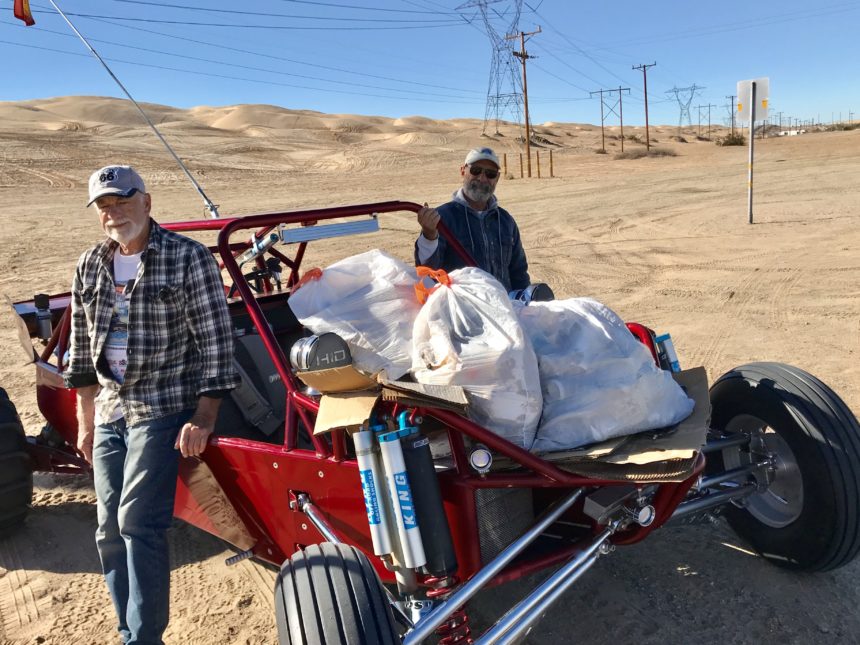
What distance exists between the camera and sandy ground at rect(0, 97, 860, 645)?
293 cm

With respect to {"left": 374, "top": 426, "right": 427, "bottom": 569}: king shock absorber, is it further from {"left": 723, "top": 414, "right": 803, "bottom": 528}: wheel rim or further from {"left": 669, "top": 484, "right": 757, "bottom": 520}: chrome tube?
{"left": 723, "top": 414, "right": 803, "bottom": 528}: wheel rim

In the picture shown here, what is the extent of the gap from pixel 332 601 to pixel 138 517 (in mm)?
1024

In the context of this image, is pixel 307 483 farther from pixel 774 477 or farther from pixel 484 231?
pixel 484 231

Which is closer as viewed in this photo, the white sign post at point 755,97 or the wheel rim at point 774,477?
the wheel rim at point 774,477

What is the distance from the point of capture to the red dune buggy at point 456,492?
2.03 meters

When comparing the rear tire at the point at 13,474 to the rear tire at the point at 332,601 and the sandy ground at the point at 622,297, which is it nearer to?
the sandy ground at the point at 622,297

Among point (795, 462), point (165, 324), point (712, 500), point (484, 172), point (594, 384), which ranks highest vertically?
point (484, 172)

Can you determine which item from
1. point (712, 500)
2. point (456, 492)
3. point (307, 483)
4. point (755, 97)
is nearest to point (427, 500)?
point (456, 492)

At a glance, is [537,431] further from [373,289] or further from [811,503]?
[811,503]

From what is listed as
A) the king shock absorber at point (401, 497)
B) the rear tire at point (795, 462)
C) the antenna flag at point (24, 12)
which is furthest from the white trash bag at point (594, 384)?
the antenna flag at point (24, 12)

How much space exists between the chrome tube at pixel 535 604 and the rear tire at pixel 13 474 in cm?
297

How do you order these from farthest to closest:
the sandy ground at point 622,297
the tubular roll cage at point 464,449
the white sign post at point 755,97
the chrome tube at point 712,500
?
the white sign post at point 755,97, the sandy ground at point 622,297, the chrome tube at point 712,500, the tubular roll cage at point 464,449

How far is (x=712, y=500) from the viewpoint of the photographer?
289 cm

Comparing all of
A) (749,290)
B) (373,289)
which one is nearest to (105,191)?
(373,289)
